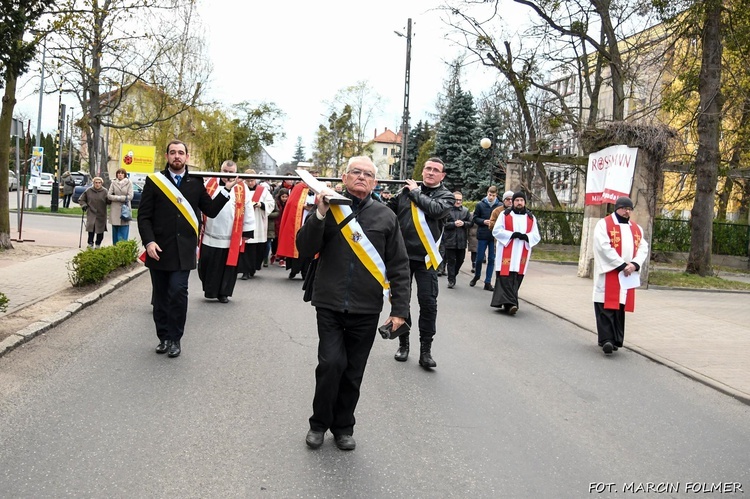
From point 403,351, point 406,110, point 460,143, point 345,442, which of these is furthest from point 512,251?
point 460,143

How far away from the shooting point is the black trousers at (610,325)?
868 cm

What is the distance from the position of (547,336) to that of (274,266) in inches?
315

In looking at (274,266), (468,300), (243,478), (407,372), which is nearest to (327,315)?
(243,478)

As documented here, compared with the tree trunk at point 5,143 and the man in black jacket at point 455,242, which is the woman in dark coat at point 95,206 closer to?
the tree trunk at point 5,143

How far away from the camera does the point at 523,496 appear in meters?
4.12

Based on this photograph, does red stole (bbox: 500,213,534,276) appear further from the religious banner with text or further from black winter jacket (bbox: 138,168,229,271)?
black winter jacket (bbox: 138,168,229,271)

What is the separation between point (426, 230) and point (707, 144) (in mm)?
14538

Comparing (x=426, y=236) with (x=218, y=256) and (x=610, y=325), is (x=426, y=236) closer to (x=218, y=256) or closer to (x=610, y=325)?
(x=610, y=325)

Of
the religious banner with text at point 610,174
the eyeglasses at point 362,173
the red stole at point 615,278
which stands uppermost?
the religious banner with text at point 610,174

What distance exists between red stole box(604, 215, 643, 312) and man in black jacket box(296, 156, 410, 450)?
4636mm

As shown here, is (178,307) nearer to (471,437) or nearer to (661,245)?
(471,437)

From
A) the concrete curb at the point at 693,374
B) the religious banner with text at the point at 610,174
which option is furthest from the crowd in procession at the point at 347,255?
the religious banner with text at the point at 610,174

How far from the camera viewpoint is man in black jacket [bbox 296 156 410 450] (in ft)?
15.3

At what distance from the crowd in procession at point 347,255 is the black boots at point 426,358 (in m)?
0.01
